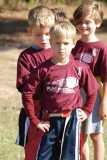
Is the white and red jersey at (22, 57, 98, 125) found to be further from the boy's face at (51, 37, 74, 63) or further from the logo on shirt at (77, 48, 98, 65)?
the logo on shirt at (77, 48, 98, 65)

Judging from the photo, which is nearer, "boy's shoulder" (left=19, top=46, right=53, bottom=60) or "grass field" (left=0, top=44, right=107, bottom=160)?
"boy's shoulder" (left=19, top=46, right=53, bottom=60)

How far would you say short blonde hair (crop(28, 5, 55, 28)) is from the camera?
11.0 ft

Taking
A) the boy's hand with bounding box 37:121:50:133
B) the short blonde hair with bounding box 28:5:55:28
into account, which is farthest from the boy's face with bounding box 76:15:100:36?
the boy's hand with bounding box 37:121:50:133

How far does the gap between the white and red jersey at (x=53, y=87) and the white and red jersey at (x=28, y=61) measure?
235 mm

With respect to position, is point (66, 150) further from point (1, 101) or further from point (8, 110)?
point (1, 101)

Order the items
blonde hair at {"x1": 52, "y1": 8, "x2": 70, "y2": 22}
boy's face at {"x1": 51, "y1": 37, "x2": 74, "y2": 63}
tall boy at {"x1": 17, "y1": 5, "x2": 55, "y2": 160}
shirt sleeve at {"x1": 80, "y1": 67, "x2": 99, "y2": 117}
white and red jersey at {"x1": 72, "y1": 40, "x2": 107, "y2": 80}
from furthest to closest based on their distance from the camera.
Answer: blonde hair at {"x1": 52, "y1": 8, "x2": 70, "y2": 22}
white and red jersey at {"x1": 72, "y1": 40, "x2": 107, "y2": 80}
tall boy at {"x1": 17, "y1": 5, "x2": 55, "y2": 160}
shirt sleeve at {"x1": 80, "y1": 67, "x2": 99, "y2": 117}
boy's face at {"x1": 51, "y1": 37, "x2": 74, "y2": 63}

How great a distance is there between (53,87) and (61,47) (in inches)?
12.6

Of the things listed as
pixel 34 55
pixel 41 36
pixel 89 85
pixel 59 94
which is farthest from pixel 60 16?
pixel 59 94

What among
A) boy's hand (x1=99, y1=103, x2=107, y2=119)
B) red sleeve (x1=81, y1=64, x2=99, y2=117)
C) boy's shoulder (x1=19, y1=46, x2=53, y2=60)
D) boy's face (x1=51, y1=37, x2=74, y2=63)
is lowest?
boy's hand (x1=99, y1=103, x2=107, y2=119)

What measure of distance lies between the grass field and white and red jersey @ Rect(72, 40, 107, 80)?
4.37ft

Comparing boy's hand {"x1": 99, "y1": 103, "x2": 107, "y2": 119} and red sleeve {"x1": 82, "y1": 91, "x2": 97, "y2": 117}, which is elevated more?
red sleeve {"x1": 82, "y1": 91, "x2": 97, "y2": 117}

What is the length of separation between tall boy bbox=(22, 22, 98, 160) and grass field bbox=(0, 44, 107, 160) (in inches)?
52.8

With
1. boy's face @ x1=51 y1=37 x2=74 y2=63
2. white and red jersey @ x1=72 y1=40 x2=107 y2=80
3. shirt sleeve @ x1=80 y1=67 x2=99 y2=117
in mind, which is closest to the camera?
boy's face @ x1=51 y1=37 x2=74 y2=63

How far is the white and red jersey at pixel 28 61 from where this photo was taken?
3314mm
